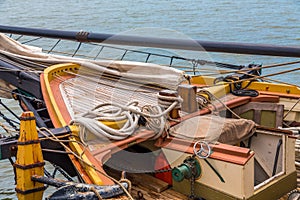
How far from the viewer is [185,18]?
19453mm

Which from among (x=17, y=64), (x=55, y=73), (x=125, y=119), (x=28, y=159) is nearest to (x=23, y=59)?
(x=17, y=64)

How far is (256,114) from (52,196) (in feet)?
9.24

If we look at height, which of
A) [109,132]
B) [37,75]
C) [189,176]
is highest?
[37,75]

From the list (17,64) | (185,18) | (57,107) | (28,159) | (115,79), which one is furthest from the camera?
(185,18)

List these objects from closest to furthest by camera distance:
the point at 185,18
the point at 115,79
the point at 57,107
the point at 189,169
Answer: the point at 189,169, the point at 57,107, the point at 115,79, the point at 185,18

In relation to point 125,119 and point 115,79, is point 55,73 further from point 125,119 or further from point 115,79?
point 125,119

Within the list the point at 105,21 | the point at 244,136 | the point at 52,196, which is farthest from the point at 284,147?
the point at 105,21

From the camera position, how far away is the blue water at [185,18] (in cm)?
1628

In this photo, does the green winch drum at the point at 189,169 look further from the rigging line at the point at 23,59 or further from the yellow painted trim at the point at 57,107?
the rigging line at the point at 23,59

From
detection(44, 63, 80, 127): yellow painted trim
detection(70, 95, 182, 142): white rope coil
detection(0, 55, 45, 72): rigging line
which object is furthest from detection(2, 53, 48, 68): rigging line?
detection(70, 95, 182, 142): white rope coil

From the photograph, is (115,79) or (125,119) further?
(115,79)

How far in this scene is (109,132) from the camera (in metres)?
4.17

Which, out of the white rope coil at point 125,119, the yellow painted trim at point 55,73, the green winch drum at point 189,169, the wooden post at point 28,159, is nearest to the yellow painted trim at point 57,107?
the yellow painted trim at point 55,73

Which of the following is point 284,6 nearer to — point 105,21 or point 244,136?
point 105,21
